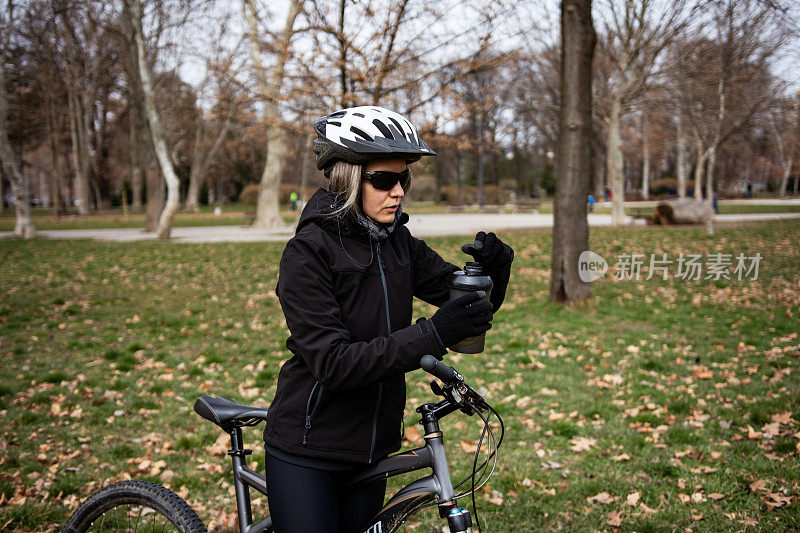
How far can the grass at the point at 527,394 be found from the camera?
4.15 m

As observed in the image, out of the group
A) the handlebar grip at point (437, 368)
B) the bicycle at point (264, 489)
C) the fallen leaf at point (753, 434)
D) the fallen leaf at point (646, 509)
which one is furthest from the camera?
the fallen leaf at point (753, 434)

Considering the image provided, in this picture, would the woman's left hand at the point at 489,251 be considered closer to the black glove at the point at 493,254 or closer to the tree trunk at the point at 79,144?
the black glove at the point at 493,254

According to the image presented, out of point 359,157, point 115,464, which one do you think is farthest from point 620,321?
point 359,157

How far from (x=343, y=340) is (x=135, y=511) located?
1.35 m

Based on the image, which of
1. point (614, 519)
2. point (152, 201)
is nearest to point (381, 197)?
point (614, 519)

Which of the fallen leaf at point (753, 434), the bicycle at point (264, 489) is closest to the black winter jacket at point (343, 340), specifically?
the bicycle at point (264, 489)

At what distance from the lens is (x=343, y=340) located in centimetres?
186

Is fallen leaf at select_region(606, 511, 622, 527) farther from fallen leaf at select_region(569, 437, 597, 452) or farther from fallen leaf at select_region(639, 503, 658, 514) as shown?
fallen leaf at select_region(569, 437, 597, 452)

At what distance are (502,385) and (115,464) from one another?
3.82 m

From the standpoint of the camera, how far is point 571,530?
3791 mm

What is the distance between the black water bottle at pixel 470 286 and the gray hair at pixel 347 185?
1.44ft

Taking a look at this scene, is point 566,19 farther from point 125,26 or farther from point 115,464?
point 125,26

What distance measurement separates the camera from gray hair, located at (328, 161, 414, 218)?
2.00 metres

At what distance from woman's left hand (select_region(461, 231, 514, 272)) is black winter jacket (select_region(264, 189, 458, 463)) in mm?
266
